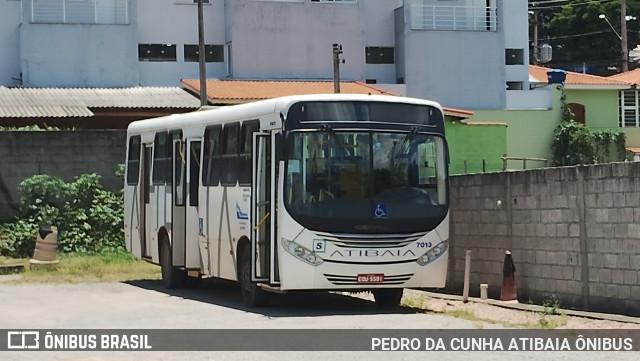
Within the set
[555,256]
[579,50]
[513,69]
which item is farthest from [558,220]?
[579,50]

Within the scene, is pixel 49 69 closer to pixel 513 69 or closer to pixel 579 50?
pixel 513 69

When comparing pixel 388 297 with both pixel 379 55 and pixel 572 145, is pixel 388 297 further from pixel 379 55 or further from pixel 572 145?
pixel 572 145

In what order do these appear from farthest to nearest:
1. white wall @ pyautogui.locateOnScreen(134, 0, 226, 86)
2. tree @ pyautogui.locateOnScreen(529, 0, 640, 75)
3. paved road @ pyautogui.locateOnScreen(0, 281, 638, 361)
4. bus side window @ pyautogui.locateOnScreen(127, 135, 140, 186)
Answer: tree @ pyautogui.locateOnScreen(529, 0, 640, 75) → white wall @ pyautogui.locateOnScreen(134, 0, 226, 86) → bus side window @ pyautogui.locateOnScreen(127, 135, 140, 186) → paved road @ pyautogui.locateOnScreen(0, 281, 638, 361)

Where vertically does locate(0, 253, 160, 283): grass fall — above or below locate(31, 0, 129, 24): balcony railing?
below

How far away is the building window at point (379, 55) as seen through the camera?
186 feet

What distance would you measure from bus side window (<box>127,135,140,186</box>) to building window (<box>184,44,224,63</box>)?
28075mm

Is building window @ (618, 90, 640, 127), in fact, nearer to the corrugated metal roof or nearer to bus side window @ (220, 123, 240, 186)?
the corrugated metal roof

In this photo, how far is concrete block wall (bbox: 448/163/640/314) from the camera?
15969mm

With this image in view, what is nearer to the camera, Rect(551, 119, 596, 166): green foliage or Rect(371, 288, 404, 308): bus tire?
Rect(371, 288, 404, 308): bus tire

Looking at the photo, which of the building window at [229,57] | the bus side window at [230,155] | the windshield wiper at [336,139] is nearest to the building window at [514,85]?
the building window at [229,57]

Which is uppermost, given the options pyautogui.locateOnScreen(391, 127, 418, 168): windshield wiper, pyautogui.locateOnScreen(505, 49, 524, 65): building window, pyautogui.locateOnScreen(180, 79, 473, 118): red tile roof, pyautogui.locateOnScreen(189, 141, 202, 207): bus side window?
pyautogui.locateOnScreen(505, 49, 524, 65): building window

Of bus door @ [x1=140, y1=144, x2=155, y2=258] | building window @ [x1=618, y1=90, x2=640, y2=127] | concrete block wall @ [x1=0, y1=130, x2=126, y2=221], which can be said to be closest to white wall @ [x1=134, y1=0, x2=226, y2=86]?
concrete block wall @ [x1=0, y1=130, x2=126, y2=221]

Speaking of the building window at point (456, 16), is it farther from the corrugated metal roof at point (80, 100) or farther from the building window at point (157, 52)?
the corrugated metal roof at point (80, 100)
